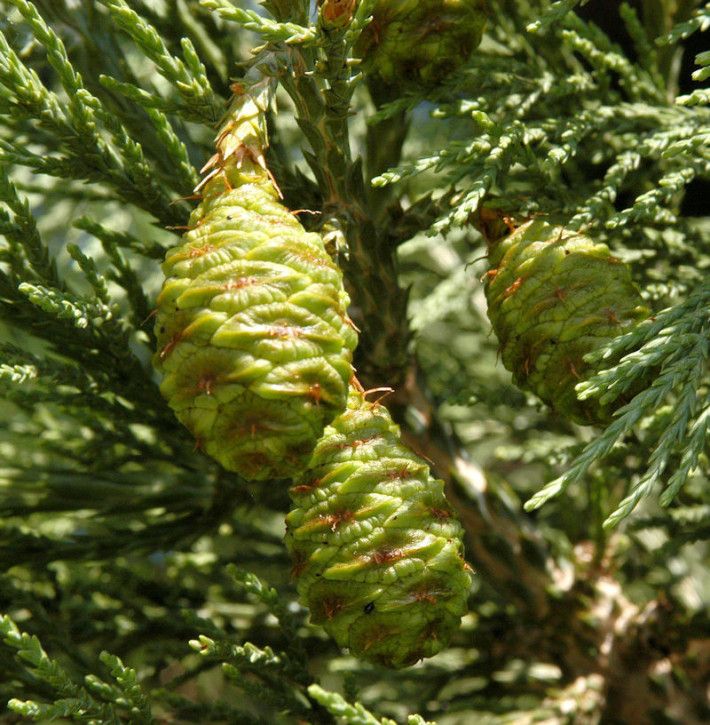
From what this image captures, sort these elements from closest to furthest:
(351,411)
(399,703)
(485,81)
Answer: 1. (351,411)
2. (485,81)
3. (399,703)

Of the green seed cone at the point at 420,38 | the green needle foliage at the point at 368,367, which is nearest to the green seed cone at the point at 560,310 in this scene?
the green needle foliage at the point at 368,367

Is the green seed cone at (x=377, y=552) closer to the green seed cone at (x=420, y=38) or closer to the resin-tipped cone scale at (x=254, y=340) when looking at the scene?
the resin-tipped cone scale at (x=254, y=340)

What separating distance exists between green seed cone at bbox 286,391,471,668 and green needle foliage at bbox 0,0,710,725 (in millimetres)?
35

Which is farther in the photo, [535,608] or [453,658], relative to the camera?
[453,658]

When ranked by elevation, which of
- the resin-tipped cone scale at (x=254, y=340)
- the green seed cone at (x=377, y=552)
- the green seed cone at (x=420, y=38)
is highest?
the green seed cone at (x=420, y=38)

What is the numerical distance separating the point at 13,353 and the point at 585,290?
39.0 inches

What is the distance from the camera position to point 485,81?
1.79m

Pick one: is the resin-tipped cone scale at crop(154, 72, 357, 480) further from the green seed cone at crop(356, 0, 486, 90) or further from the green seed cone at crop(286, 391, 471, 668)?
the green seed cone at crop(356, 0, 486, 90)

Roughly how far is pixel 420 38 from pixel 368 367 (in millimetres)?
630

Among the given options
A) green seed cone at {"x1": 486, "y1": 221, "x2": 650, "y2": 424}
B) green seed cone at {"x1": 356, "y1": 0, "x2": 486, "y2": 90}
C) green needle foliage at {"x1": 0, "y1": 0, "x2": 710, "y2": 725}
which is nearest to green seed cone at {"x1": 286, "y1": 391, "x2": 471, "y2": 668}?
green needle foliage at {"x1": 0, "y1": 0, "x2": 710, "y2": 725}

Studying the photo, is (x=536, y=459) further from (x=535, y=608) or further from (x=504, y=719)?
(x=504, y=719)

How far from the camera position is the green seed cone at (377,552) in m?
1.22

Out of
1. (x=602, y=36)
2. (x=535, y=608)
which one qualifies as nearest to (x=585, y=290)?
(x=602, y=36)

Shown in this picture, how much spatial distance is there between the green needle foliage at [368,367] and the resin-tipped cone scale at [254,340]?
169 mm
